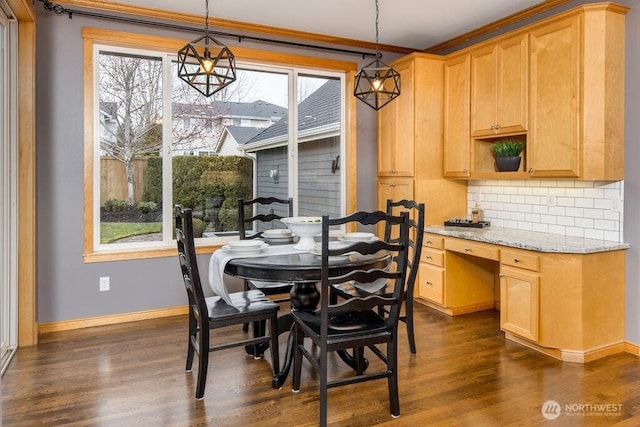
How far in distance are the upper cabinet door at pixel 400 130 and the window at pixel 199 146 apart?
452 millimetres

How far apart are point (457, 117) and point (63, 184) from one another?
3.57 metres

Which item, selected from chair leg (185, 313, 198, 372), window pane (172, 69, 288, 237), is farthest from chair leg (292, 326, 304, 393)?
window pane (172, 69, 288, 237)

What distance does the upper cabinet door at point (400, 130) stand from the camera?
451 centimetres

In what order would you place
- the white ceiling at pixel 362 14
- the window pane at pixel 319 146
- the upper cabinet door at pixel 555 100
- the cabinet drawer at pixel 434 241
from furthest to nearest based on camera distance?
1. the window pane at pixel 319 146
2. the cabinet drawer at pixel 434 241
3. the white ceiling at pixel 362 14
4. the upper cabinet door at pixel 555 100

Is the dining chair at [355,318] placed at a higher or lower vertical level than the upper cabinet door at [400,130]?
lower

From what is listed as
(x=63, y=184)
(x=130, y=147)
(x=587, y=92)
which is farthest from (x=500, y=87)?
(x=63, y=184)

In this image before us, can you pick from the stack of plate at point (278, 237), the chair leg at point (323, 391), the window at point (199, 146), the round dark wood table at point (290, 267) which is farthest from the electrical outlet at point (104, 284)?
the chair leg at point (323, 391)

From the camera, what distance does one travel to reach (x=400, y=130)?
4.64 metres

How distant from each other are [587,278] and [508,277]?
0.55 metres

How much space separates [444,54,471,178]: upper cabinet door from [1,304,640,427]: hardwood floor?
168 cm

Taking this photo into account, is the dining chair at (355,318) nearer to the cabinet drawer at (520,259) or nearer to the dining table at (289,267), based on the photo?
the dining table at (289,267)

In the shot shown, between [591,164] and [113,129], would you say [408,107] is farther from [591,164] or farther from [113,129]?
[113,129]

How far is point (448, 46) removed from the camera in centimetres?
490

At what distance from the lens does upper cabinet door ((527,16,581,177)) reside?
10.7 ft
